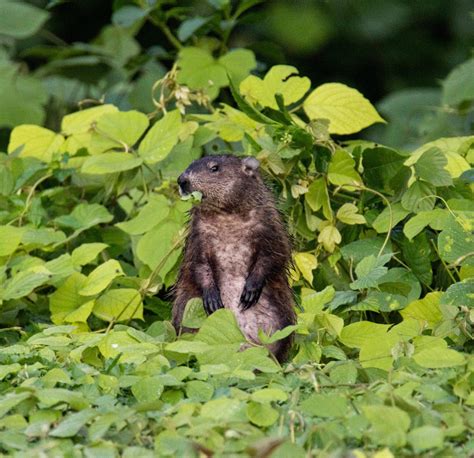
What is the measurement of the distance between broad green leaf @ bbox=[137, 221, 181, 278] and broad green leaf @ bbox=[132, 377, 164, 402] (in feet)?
4.64

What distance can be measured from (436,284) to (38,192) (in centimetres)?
197

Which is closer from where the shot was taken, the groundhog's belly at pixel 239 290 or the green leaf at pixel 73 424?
the green leaf at pixel 73 424

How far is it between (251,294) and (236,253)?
0.65 ft

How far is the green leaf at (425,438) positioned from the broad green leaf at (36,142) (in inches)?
131

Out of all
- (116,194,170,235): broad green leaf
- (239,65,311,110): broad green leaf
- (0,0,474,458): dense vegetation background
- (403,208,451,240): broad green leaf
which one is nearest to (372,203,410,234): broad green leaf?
(0,0,474,458): dense vegetation background

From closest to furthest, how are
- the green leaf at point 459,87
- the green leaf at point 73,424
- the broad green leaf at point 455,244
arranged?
the green leaf at point 73,424
the broad green leaf at point 455,244
the green leaf at point 459,87

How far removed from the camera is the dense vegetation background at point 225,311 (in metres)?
4.29

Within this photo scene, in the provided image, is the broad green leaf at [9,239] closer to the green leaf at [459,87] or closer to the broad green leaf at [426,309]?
the broad green leaf at [426,309]

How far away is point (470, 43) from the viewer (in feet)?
37.6

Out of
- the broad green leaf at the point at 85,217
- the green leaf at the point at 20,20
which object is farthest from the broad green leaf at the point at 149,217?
the green leaf at the point at 20,20

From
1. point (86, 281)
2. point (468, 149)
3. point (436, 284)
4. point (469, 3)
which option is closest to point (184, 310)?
point (86, 281)

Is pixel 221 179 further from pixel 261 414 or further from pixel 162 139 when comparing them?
pixel 261 414

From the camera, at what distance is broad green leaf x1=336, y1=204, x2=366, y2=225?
5.99 meters

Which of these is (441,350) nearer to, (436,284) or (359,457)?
(359,457)
